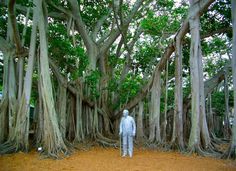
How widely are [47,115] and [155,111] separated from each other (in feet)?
11.7

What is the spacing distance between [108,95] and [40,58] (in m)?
3.63

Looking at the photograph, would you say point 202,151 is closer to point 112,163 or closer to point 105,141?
point 112,163

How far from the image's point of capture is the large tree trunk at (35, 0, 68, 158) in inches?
292


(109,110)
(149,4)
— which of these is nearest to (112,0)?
(149,4)

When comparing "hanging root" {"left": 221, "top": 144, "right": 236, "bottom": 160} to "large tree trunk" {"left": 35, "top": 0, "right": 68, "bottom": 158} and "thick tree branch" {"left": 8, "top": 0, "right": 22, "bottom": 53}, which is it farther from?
"thick tree branch" {"left": 8, "top": 0, "right": 22, "bottom": 53}

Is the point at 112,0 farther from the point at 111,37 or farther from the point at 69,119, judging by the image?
the point at 69,119

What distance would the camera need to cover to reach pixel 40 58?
792 centimetres

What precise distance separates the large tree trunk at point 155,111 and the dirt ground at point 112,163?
1989 mm

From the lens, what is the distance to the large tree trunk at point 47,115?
7418mm

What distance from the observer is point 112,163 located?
6660 mm

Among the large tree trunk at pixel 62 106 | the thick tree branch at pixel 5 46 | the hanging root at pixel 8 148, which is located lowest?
the hanging root at pixel 8 148

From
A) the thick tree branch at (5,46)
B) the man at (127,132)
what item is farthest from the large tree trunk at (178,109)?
the thick tree branch at (5,46)

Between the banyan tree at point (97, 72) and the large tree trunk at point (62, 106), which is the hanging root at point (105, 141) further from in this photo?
the large tree trunk at point (62, 106)

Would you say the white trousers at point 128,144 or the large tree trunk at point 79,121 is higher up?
the large tree trunk at point 79,121
